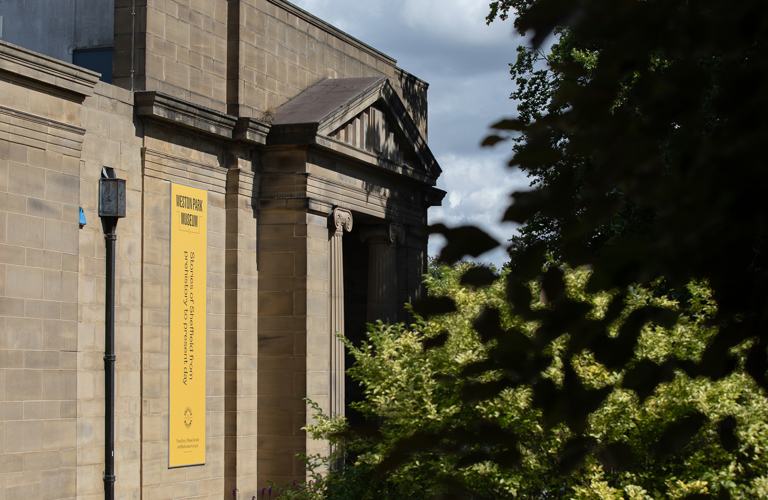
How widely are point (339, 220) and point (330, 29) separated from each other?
5.29m

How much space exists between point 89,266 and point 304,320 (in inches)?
215

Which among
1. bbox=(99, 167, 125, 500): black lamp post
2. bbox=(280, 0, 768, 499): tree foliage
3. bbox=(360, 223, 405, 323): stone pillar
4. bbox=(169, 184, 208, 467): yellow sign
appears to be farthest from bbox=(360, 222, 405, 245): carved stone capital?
bbox=(280, 0, 768, 499): tree foliage

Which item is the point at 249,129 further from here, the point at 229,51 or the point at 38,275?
the point at 38,275

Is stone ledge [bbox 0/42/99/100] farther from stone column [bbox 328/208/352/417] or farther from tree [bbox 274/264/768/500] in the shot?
stone column [bbox 328/208/352/417]

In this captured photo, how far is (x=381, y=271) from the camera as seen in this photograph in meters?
25.6

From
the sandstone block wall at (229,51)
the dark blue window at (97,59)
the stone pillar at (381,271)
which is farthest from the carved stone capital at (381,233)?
the dark blue window at (97,59)

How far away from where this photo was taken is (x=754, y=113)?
2.33m

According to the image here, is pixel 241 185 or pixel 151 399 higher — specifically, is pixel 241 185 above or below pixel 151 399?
above

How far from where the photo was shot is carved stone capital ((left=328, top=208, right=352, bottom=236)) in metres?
23.1

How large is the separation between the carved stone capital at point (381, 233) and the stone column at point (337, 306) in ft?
7.19

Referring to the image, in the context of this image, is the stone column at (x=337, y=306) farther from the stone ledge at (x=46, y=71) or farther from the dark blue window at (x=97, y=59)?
the stone ledge at (x=46, y=71)

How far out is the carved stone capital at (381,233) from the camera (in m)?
25.7

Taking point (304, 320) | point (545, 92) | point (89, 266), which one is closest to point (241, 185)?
point (304, 320)

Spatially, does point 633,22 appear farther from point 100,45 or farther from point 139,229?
point 100,45
